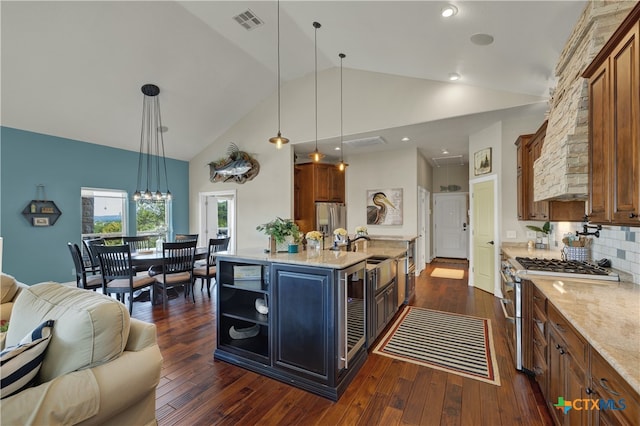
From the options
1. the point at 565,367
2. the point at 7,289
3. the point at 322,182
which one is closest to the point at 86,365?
the point at 7,289

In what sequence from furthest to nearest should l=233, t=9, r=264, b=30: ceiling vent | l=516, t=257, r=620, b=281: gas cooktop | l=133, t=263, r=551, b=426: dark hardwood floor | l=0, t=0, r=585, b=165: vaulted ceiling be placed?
l=233, t=9, r=264, b=30: ceiling vent < l=0, t=0, r=585, b=165: vaulted ceiling < l=516, t=257, r=620, b=281: gas cooktop < l=133, t=263, r=551, b=426: dark hardwood floor

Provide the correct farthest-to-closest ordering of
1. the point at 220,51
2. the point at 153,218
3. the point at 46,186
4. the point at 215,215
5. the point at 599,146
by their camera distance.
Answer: the point at 215,215, the point at 153,218, the point at 46,186, the point at 220,51, the point at 599,146

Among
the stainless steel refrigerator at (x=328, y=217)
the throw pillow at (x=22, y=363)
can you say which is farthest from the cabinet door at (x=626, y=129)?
the stainless steel refrigerator at (x=328, y=217)

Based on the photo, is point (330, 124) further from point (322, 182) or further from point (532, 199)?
point (532, 199)

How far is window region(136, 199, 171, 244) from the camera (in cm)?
643

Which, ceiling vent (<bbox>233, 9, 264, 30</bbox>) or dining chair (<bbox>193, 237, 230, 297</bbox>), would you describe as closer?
ceiling vent (<bbox>233, 9, 264, 30</bbox>)

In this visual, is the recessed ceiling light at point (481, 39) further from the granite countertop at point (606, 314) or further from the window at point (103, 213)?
the window at point (103, 213)

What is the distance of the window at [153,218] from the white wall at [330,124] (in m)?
0.62

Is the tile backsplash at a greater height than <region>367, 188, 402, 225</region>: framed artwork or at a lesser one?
lesser

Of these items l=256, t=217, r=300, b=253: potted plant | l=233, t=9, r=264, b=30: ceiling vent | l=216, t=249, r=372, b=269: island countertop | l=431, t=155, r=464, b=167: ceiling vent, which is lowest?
l=216, t=249, r=372, b=269: island countertop

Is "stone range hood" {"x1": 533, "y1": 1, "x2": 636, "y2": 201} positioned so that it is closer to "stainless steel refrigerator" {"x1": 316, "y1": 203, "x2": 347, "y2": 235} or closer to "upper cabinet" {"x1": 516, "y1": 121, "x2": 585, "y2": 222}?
"upper cabinet" {"x1": 516, "y1": 121, "x2": 585, "y2": 222}

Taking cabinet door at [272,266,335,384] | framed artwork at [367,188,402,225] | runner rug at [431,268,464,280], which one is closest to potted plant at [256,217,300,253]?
cabinet door at [272,266,335,384]

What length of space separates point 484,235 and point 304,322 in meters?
4.29

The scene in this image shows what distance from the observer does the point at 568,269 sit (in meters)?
2.41
